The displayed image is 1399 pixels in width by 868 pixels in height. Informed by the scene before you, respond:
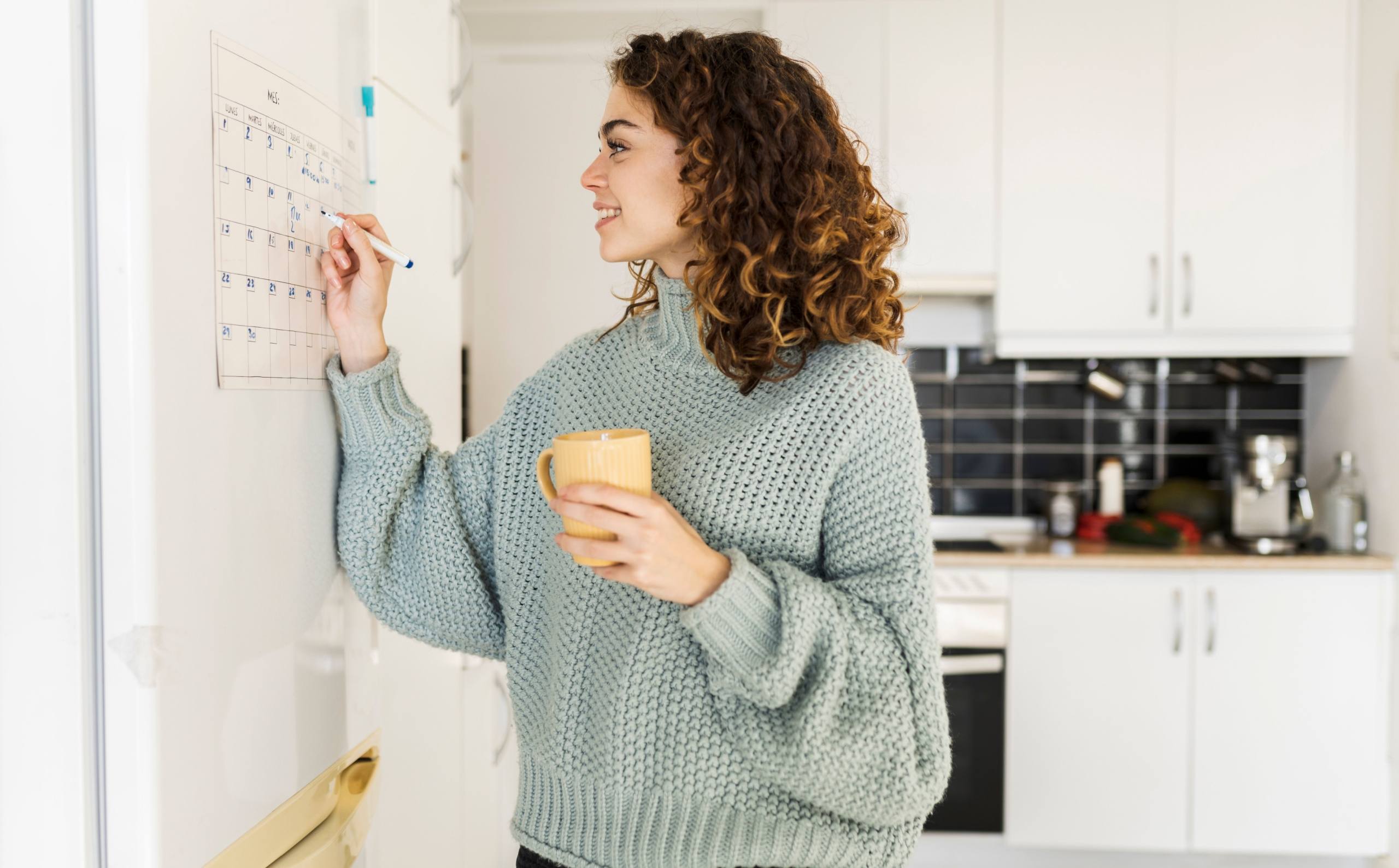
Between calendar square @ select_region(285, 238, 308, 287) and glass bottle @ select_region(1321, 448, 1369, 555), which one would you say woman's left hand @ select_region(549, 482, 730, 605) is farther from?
glass bottle @ select_region(1321, 448, 1369, 555)

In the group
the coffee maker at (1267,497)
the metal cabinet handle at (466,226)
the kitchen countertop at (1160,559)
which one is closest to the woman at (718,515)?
the metal cabinet handle at (466,226)

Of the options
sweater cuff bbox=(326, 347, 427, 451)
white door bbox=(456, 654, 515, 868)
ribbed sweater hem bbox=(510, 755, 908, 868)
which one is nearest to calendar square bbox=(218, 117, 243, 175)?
sweater cuff bbox=(326, 347, 427, 451)

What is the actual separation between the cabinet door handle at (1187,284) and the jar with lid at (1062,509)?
57 cm

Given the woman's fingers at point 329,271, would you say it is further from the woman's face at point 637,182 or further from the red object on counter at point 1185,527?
the red object on counter at point 1185,527

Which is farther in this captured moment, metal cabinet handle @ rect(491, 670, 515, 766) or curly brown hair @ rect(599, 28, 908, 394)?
metal cabinet handle @ rect(491, 670, 515, 766)

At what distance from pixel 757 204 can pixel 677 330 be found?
6.6 inches

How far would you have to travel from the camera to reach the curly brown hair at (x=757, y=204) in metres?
1.02

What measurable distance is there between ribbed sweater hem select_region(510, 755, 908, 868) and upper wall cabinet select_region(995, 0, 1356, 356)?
2.01 m

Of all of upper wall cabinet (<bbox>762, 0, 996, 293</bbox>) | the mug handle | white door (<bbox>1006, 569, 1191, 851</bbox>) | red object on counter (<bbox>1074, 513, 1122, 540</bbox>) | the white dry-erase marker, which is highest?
upper wall cabinet (<bbox>762, 0, 996, 293</bbox>)

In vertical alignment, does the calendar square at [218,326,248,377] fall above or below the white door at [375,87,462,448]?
below

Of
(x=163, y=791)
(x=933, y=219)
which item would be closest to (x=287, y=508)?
(x=163, y=791)

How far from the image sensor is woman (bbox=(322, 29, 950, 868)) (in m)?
0.93

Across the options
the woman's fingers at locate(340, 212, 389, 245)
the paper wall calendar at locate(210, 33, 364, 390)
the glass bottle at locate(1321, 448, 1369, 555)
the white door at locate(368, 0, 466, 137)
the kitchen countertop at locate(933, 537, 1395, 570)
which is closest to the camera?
the paper wall calendar at locate(210, 33, 364, 390)

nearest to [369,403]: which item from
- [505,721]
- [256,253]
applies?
[256,253]
